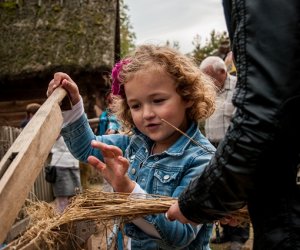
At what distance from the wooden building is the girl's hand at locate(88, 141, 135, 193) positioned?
947 centimetres

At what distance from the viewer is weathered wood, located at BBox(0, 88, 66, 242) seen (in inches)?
43.3

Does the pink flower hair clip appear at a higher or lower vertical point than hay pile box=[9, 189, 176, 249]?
higher

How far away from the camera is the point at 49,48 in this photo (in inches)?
457

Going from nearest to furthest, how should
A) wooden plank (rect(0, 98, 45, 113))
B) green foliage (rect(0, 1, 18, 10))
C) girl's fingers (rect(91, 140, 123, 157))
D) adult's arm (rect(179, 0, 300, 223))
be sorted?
adult's arm (rect(179, 0, 300, 223))
girl's fingers (rect(91, 140, 123, 157))
wooden plank (rect(0, 98, 45, 113))
green foliage (rect(0, 1, 18, 10))

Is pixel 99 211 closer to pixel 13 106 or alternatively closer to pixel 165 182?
pixel 165 182

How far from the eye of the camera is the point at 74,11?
12.1 meters

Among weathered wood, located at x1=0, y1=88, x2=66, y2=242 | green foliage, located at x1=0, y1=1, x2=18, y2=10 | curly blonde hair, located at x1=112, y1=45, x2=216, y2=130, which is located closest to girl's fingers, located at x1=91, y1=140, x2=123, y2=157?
weathered wood, located at x1=0, y1=88, x2=66, y2=242

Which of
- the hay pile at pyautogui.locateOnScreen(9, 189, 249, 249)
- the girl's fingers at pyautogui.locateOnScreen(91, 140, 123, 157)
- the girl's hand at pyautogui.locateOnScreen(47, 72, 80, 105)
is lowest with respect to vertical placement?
the hay pile at pyautogui.locateOnScreen(9, 189, 249, 249)

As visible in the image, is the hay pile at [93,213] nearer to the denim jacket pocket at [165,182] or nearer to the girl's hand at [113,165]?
the girl's hand at [113,165]

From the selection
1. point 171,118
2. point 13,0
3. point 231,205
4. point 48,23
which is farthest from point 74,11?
point 231,205

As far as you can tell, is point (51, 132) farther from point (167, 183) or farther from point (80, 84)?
point (80, 84)

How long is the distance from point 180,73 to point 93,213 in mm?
734

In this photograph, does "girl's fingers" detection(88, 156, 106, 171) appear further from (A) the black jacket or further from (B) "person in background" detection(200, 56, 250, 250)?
(B) "person in background" detection(200, 56, 250, 250)

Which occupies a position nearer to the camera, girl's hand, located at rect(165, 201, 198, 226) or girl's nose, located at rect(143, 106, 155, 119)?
girl's hand, located at rect(165, 201, 198, 226)
